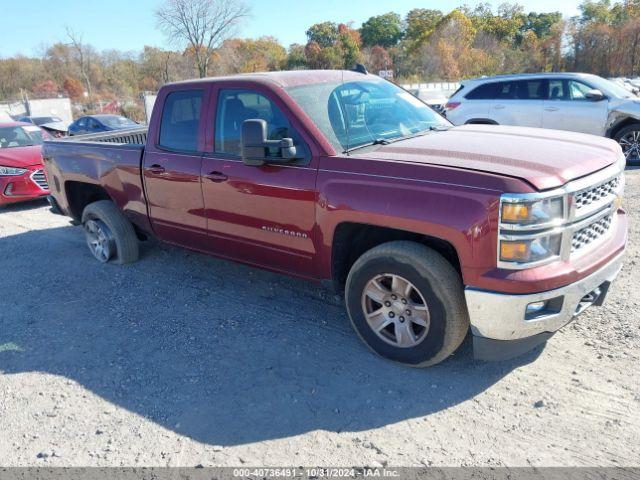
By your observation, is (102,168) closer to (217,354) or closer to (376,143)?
(217,354)

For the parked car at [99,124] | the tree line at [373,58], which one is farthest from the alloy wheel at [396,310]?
the tree line at [373,58]

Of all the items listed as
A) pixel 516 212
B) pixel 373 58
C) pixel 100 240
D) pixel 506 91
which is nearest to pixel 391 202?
pixel 516 212

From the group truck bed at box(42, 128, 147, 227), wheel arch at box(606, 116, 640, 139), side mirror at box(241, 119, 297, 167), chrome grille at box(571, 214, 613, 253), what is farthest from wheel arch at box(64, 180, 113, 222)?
wheel arch at box(606, 116, 640, 139)

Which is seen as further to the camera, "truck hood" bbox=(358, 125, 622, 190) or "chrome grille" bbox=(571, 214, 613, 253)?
"chrome grille" bbox=(571, 214, 613, 253)

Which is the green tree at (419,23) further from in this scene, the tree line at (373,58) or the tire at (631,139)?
the tire at (631,139)

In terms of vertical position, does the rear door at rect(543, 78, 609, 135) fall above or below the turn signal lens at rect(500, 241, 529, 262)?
above

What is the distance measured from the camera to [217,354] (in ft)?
12.6

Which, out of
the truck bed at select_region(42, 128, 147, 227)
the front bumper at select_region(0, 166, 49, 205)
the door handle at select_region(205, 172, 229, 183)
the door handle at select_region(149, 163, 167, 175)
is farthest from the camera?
the front bumper at select_region(0, 166, 49, 205)

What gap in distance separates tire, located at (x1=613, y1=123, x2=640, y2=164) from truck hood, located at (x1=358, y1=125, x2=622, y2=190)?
257 inches

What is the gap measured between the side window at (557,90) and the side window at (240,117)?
7.83m

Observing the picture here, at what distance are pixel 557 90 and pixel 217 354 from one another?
8.84m

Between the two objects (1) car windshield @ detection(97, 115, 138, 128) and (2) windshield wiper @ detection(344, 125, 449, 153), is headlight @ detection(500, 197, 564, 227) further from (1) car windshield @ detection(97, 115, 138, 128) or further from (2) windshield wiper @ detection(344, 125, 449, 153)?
(1) car windshield @ detection(97, 115, 138, 128)

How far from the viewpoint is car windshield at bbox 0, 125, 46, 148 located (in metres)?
9.73

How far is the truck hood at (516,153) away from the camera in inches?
117
